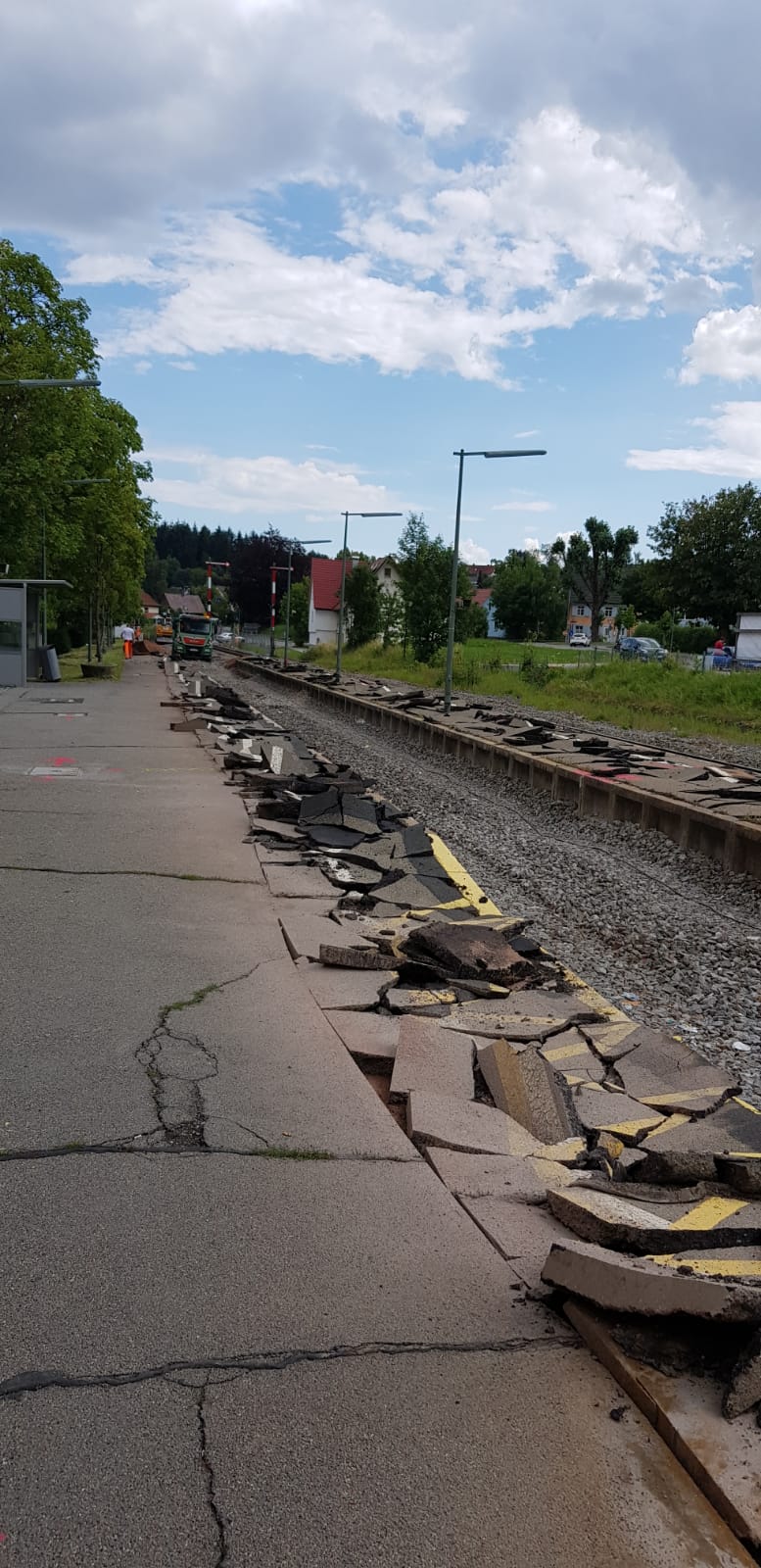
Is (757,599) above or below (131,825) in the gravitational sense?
above

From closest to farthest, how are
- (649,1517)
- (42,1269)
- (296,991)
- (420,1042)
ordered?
(649,1517), (42,1269), (420,1042), (296,991)

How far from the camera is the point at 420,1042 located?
5.97 m

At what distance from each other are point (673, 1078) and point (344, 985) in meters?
2.17

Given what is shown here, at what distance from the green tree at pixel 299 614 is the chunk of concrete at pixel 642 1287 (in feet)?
343

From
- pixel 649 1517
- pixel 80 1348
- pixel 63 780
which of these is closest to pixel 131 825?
pixel 63 780

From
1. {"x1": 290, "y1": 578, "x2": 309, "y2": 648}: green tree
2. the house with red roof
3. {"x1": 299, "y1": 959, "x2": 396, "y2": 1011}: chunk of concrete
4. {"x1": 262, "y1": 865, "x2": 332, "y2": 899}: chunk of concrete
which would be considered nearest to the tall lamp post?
{"x1": 262, "y1": 865, "x2": 332, "y2": 899}: chunk of concrete

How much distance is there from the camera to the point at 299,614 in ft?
363

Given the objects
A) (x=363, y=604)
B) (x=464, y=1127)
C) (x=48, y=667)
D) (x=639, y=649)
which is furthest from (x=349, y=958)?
(x=639, y=649)

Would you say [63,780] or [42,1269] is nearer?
[42,1269]

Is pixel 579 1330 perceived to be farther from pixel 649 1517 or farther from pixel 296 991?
pixel 296 991

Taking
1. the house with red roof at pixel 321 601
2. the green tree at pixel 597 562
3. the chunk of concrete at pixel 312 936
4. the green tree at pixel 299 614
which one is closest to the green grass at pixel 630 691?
the chunk of concrete at pixel 312 936

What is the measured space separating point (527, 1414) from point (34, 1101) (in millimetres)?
2727

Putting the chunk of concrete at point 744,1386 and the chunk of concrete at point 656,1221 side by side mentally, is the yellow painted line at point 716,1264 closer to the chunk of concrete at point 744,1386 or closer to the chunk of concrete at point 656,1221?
the chunk of concrete at point 656,1221

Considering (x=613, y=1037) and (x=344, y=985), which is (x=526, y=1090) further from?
(x=344, y=985)
